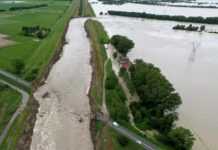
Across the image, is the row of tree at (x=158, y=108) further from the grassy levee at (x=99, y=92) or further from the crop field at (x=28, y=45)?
the crop field at (x=28, y=45)

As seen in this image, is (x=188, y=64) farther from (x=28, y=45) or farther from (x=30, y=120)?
(x=28, y=45)

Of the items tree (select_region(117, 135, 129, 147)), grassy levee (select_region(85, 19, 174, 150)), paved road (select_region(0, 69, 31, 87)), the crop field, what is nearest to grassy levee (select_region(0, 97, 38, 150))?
paved road (select_region(0, 69, 31, 87))

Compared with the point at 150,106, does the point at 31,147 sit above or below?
below

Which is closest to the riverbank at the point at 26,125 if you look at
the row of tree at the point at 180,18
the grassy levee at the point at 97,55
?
the grassy levee at the point at 97,55

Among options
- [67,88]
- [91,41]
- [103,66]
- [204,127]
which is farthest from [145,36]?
[204,127]

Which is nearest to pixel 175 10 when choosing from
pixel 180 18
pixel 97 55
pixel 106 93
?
pixel 180 18

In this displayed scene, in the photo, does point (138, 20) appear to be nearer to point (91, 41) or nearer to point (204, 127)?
point (91, 41)
